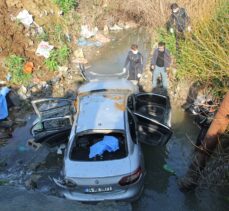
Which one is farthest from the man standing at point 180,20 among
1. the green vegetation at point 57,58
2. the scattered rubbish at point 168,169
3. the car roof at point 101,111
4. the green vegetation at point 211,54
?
the scattered rubbish at point 168,169

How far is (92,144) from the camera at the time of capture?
723cm

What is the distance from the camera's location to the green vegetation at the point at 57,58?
12.2 metres

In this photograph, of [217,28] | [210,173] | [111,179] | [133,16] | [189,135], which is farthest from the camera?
[133,16]

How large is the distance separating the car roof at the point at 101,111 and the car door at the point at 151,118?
1.49ft

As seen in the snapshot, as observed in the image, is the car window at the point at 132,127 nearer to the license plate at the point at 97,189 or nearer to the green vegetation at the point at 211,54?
the license plate at the point at 97,189

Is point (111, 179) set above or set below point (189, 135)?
above

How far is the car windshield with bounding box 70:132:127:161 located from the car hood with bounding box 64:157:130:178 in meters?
0.21

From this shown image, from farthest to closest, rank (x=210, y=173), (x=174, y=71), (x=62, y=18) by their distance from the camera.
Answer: (x=62, y=18)
(x=174, y=71)
(x=210, y=173)

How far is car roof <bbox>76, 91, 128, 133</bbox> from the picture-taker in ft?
→ 23.3

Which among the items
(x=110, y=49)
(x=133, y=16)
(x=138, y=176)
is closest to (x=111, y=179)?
(x=138, y=176)

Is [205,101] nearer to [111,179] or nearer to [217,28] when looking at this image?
[217,28]

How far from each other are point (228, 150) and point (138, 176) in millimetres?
2083

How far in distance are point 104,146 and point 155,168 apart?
203 centimetres

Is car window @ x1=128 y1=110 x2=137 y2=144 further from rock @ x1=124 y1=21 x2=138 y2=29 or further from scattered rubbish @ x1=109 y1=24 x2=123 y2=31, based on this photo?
rock @ x1=124 y1=21 x2=138 y2=29
